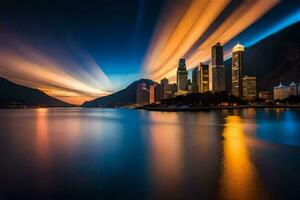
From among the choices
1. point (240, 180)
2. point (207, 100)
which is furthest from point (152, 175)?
point (207, 100)

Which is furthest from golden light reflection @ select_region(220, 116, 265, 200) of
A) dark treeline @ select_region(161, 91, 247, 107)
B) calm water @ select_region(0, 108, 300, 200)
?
dark treeline @ select_region(161, 91, 247, 107)

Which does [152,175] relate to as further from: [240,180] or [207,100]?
[207,100]

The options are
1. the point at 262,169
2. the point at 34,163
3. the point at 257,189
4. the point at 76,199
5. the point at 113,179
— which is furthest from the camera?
the point at 34,163

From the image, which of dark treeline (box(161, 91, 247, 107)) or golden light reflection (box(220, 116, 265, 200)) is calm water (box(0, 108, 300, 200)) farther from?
dark treeline (box(161, 91, 247, 107))

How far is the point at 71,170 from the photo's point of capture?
46.0 ft

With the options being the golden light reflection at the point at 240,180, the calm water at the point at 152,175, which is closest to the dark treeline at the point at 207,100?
the calm water at the point at 152,175

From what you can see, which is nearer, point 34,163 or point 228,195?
point 228,195

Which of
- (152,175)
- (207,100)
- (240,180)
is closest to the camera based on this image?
(240,180)

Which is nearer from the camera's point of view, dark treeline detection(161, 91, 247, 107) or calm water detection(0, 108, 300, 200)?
calm water detection(0, 108, 300, 200)

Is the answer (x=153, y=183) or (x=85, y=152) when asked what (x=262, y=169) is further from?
(x=85, y=152)

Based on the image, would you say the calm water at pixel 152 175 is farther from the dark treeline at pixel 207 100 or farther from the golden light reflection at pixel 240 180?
the dark treeline at pixel 207 100

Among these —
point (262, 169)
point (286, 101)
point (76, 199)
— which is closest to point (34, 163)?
point (76, 199)

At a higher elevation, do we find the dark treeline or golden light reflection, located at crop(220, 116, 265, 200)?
the dark treeline

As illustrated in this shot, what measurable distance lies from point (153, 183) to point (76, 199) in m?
3.35
